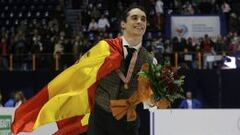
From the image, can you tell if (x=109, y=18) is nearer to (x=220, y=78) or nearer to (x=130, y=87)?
(x=220, y=78)

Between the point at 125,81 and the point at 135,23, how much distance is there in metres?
0.44

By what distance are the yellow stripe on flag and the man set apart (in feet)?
0.69

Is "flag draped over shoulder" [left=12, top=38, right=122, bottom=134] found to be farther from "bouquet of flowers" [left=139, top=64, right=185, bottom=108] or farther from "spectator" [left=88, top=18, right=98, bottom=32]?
"spectator" [left=88, top=18, right=98, bottom=32]

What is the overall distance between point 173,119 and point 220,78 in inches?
287

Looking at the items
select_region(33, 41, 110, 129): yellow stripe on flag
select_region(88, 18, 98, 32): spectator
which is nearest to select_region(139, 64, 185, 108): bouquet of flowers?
select_region(33, 41, 110, 129): yellow stripe on flag

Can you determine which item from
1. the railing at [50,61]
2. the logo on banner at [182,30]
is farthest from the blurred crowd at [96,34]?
the logo on banner at [182,30]

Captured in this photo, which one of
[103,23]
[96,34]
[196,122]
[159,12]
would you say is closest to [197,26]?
[159,12]

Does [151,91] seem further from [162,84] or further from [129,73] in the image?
[129,73]

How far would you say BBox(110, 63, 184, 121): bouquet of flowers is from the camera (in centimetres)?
462

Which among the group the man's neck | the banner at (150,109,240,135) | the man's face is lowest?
the banner at (150,109,240,135)

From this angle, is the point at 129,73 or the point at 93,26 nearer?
the point at 129,73

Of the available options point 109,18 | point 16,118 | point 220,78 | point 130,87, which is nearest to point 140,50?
point 130,87

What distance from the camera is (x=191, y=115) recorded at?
388 inches

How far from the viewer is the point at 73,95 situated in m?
5.17
